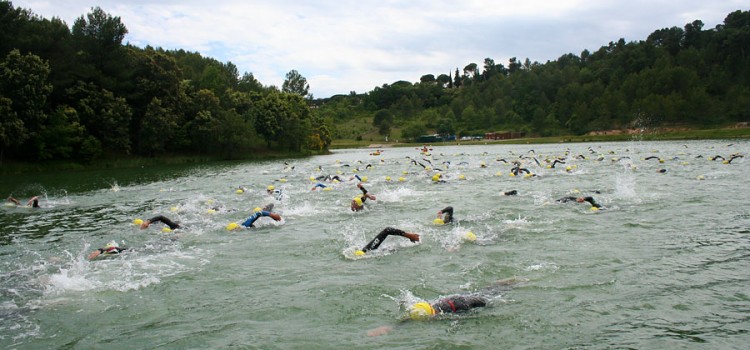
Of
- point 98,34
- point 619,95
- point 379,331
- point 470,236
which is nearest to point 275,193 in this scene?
point 470,236

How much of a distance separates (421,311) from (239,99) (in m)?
80.8

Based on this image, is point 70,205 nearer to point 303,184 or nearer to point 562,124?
point 303,184

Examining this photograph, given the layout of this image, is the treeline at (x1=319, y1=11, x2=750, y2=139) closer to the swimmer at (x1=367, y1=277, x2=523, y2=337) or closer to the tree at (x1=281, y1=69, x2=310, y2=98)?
the tree at (x1=281, y1=69, x2=310, y2=98)

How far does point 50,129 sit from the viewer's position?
49906 mm

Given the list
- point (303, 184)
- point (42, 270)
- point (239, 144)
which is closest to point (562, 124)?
point (239, 144)

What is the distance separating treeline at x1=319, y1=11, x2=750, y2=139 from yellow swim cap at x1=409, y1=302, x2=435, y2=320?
4052 inches

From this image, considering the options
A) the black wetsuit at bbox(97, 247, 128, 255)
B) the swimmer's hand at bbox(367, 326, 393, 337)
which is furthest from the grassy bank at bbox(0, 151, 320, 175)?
the swimmer's hand at bbox(367, 326, 393, 337)

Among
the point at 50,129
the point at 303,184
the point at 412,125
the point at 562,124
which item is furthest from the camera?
the point at 412,125

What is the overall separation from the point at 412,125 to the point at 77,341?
13317 cm

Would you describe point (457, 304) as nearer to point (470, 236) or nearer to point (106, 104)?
point (470, 236)

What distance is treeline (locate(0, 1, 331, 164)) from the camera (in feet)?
157

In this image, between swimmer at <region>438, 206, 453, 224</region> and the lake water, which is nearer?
the lake water

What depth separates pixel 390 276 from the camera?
11094 millimetres

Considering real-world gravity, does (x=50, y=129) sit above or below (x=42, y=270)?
above
